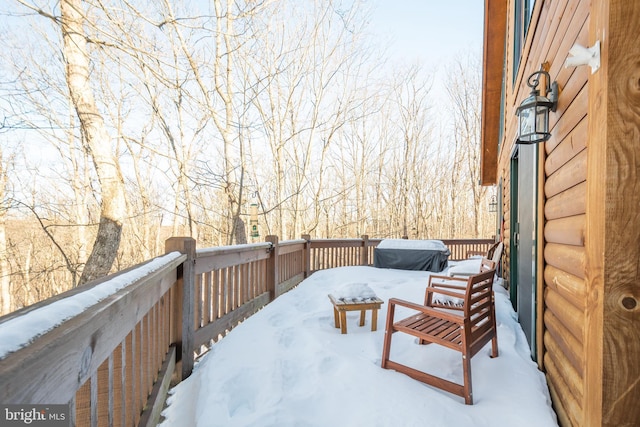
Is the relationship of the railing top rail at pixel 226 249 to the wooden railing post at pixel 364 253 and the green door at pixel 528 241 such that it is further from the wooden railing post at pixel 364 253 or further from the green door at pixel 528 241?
the wooden railing post at pixel 364 253

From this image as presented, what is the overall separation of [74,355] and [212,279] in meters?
2.51

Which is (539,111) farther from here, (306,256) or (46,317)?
(306,256)

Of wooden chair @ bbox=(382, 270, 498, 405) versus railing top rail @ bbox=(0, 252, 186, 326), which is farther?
wooden chair @ bbox=(382, 270, 498, 405)

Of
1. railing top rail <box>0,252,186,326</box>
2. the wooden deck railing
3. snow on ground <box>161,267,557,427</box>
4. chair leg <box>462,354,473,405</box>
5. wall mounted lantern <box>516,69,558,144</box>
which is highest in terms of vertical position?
wall mounted lantern <box>516,69,558,144</box>

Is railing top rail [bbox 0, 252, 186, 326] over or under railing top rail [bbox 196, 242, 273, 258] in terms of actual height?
over

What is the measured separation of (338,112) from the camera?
39.2ft

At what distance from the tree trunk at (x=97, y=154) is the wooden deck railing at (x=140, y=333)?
2158mm

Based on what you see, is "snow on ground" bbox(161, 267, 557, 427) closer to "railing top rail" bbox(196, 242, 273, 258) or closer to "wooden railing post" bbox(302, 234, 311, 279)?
"railing top rail" bbox(196, 242, 273, 258)

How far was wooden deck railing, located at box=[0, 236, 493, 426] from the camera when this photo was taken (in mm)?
680

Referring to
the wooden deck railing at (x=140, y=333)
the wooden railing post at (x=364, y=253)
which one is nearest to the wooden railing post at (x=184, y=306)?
the wooden deck railing at (x=140, y=333)

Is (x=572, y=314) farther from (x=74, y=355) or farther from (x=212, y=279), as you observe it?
(x=212, y=279)

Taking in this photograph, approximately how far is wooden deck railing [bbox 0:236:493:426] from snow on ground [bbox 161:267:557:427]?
0.29m

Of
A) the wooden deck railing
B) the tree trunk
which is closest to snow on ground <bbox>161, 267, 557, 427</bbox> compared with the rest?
the wooden deck railing

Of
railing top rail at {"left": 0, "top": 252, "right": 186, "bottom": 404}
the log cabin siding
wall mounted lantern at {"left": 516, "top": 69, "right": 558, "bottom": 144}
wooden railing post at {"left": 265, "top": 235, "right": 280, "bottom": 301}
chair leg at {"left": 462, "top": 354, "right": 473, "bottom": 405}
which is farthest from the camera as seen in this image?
wooden railing post at {"left": 265, "top": 235, "right": 280, "bottom": 301}
